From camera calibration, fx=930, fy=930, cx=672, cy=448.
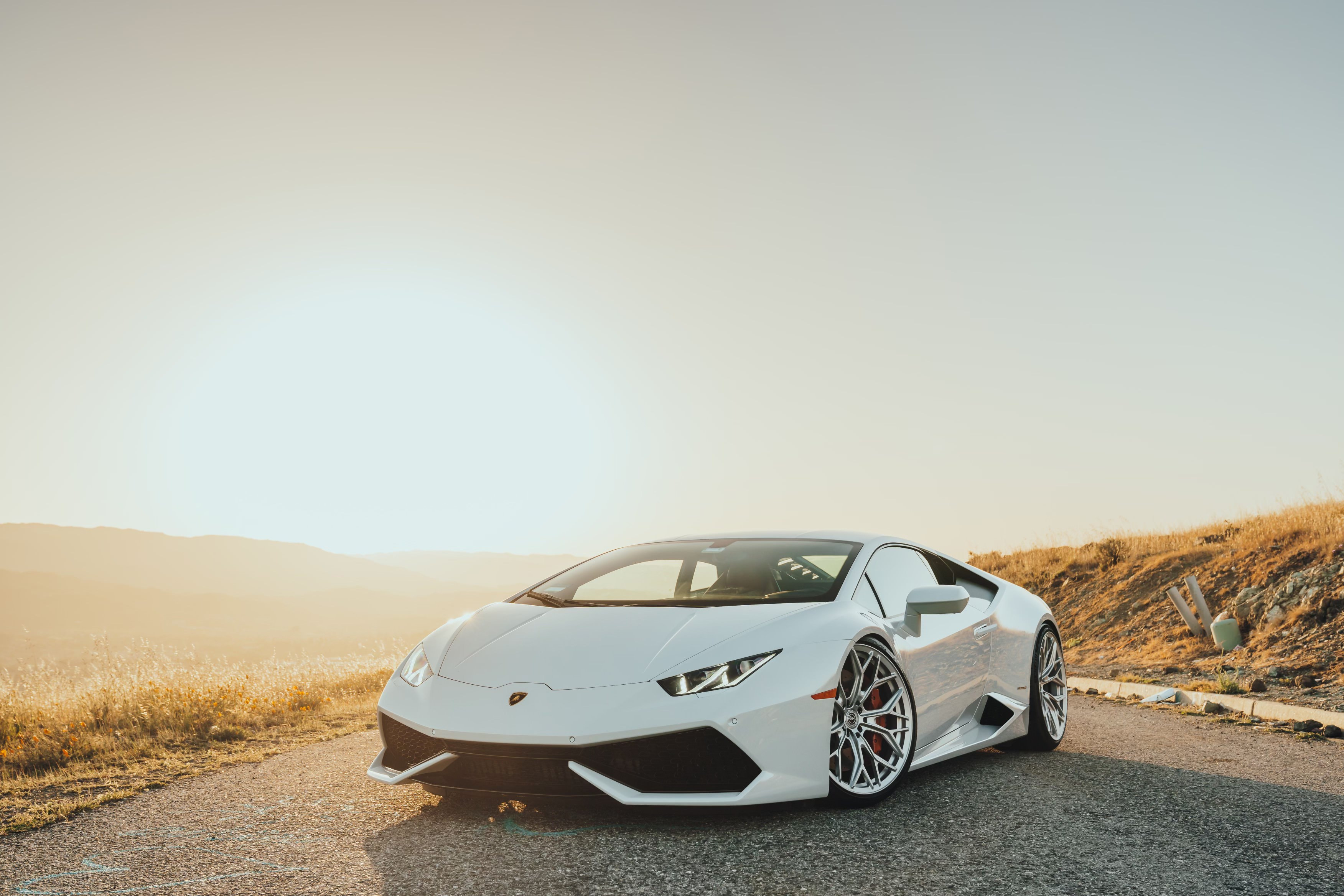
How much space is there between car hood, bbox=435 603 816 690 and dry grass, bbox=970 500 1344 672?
7173 millimetres

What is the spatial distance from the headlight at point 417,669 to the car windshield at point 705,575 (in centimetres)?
66

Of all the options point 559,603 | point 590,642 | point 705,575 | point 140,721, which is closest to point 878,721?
point 705,575

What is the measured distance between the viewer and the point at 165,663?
920 centimetres

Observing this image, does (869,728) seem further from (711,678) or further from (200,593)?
(200,593)

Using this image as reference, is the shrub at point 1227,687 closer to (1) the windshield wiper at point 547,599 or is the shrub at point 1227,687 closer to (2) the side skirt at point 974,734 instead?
(2) the side skirt at point 974,734

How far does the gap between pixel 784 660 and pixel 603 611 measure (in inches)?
38.8

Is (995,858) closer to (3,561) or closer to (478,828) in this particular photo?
(478,828)

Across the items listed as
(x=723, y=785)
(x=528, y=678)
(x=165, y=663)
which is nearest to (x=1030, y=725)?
(x=723, y=785)

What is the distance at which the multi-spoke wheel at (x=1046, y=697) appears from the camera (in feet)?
19.0

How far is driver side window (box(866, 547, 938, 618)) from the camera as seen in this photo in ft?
15.9

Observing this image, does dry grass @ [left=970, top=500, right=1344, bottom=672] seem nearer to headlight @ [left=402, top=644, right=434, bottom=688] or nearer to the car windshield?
the car windshield

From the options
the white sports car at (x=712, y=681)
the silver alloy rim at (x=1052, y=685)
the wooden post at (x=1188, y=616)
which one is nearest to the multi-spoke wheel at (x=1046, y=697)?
the silver alloy rim at (x=1052, y=685)

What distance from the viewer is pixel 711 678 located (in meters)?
3.64

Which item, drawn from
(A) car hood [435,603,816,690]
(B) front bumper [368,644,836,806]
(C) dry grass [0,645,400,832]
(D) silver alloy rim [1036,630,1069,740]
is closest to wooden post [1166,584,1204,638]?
(D) silver alloy rim [1036,630,1069,740]
